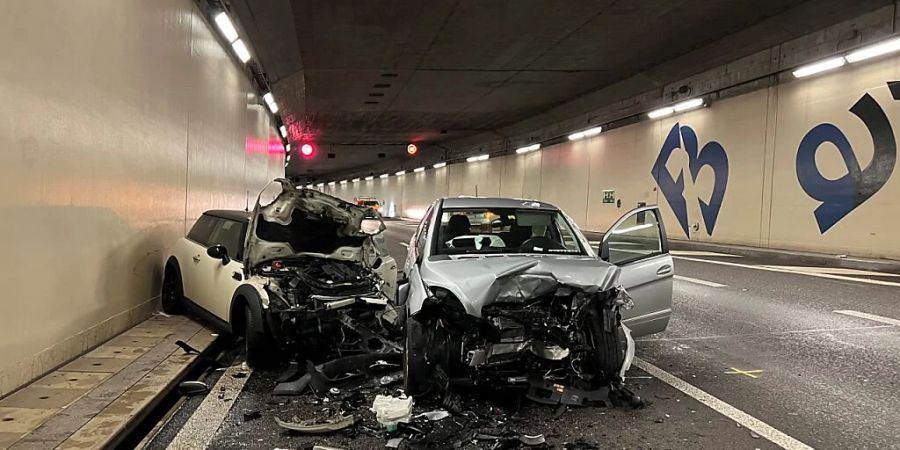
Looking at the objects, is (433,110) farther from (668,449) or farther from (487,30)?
(668,449)

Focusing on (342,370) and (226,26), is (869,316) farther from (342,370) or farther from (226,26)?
(226,26)

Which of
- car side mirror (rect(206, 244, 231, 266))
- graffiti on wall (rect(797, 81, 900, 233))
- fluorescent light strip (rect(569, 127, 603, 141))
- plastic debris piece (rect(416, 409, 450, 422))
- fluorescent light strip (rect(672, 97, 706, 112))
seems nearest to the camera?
plastic debris piece (rect(416, 409, 450, 422))

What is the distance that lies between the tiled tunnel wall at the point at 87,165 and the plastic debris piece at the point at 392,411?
9.09 ft

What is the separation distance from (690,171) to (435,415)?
17942 mm

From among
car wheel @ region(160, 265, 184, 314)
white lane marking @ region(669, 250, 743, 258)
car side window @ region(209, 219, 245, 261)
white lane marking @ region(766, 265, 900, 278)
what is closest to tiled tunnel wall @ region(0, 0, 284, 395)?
car wheel @ region(160, 265, 184, 314)

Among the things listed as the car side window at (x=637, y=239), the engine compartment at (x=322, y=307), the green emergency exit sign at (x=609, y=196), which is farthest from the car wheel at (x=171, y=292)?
the green emergency exit sign at (x=609, y=196)

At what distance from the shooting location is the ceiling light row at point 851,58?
1234 centimetres

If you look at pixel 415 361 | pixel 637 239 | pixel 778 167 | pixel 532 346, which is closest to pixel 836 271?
pixel 778 167

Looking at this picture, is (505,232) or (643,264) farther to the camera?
(505,232)

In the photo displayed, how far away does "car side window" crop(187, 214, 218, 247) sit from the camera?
732cm

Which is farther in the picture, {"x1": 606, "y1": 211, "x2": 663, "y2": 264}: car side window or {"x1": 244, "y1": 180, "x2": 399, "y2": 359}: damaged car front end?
{"x1": 606, "y1": 211, "x2": 663, "y2": 264}: car side window

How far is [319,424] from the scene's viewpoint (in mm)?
4027

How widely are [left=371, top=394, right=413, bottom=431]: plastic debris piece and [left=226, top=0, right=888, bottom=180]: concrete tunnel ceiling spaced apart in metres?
9.67

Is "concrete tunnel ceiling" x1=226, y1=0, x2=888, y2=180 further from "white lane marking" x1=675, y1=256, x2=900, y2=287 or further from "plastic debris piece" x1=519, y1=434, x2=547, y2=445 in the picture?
"plastic debris piece" x1=519, y1=434, x2=547, y2=445
